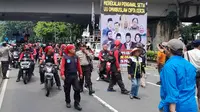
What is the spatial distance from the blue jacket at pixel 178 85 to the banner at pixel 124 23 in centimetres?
1391

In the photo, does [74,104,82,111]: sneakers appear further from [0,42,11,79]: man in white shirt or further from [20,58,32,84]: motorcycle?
[0,42,11,79]: man in white shirt

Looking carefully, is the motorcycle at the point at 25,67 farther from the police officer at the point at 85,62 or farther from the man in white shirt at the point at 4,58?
the police officer at the point at 85,62

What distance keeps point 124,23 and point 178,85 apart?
14.9 metres

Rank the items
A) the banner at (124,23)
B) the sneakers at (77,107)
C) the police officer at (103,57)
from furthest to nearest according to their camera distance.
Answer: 1. the banner at (124,23)
2. the police officer at (103,57)
3. the sneakers at (77,107)

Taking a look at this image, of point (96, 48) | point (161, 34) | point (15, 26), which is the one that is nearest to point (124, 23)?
point (161, 34)

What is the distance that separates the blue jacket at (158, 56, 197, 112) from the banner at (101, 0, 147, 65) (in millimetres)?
13909

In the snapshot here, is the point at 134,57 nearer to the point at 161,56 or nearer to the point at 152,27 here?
the point at 161,56

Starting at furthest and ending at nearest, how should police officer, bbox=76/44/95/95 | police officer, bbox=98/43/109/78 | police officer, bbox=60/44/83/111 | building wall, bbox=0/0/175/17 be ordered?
building wall, bbox=0/0/175/17
police officer, bbox=98/43/109/78
police officer, bbox=76/44/95/95
police officer, bbox=60/44/83/111

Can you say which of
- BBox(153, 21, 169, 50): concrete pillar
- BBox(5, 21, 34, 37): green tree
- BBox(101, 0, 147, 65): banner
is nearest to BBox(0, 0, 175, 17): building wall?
BBox(153, 21, 169, 50): concrete pillar

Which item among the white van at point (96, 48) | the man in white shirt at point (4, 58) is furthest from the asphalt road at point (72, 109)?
the white van at point (96, 48)

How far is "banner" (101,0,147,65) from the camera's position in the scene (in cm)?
1802

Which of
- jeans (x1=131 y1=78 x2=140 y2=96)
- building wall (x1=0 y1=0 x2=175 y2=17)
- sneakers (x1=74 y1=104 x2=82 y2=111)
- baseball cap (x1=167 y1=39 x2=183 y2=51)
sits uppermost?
building wall (x1=0 y1=0 x2=175 y2=17)

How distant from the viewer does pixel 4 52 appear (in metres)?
15.3

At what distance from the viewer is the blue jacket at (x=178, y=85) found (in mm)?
3769
